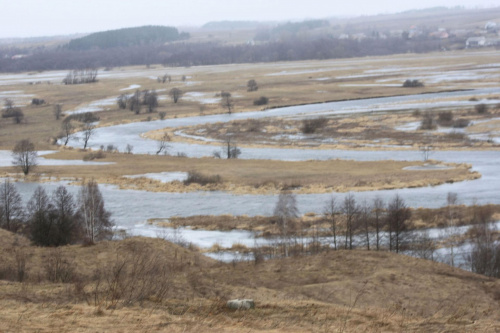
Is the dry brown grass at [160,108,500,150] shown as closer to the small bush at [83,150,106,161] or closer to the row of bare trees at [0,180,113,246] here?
the small bush at [83,150,106,161]

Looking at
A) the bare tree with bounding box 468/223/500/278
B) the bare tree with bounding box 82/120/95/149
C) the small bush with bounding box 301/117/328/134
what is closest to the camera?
the bare tree with bounding box 468/223/500/278

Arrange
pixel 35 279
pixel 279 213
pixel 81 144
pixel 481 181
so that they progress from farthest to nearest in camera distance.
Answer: pixel 81 144
pixel 481 181
pixel 279 213
pixel 35 279

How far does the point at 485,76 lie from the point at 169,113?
1949 inches

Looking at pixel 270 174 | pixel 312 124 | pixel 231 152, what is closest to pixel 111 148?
pixel 231 152

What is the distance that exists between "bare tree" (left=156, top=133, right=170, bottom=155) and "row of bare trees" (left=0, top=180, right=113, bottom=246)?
66.1 ft

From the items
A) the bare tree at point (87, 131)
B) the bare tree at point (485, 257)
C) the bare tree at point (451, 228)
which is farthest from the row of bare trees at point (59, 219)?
the bare tree at point (87, 131)

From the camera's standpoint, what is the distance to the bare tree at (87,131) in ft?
178

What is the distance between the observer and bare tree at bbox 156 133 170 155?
4906cm

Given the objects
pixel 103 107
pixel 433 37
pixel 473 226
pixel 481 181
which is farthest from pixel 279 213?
pixel 433 37

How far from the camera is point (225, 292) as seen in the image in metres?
13.5

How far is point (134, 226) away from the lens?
1113 inches

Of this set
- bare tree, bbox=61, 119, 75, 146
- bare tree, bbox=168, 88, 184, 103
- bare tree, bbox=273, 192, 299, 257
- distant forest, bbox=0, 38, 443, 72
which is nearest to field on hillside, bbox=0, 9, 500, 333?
bare tree, bbox=273, 192, 299, 257

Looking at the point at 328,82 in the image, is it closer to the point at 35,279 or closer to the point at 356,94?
the point at 356,94

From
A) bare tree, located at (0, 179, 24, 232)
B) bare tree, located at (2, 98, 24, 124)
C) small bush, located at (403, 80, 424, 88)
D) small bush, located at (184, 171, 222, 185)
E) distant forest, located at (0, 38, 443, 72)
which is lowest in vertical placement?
small bush, located at (184, 171, 222, 185)
